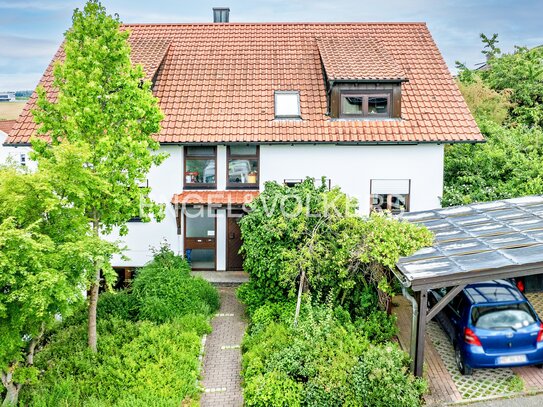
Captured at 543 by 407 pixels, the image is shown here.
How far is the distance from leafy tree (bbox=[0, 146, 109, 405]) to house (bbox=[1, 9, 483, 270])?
22.0 ft

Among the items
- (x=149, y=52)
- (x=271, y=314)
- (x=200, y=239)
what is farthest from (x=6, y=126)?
(x=271, y=314)

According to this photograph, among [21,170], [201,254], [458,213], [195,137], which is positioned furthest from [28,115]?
[458,213]

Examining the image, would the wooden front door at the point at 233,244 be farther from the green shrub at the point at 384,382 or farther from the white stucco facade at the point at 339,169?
the green shrub at the point at 384,382

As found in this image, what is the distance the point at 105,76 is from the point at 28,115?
8.63 m

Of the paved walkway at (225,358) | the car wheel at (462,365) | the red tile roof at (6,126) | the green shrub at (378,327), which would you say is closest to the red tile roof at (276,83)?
the paved walkway at (225,358)

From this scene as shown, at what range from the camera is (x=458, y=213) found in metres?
13.8

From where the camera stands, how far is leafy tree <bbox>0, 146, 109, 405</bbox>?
8.93 meters

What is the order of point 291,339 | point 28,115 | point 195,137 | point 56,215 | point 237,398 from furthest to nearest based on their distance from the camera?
point 28,115 → point 195,137 → point 291,339 → point 237,398 → point 56,215

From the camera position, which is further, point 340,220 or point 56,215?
point 340,220

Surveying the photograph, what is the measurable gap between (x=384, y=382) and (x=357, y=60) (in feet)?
40.3

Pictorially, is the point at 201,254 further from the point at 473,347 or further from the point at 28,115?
the point at 473,347

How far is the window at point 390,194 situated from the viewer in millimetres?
17641

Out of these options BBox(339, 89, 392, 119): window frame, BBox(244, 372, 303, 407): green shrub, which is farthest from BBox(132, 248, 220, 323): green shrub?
BBox(339, 89, 392, 119): window frame

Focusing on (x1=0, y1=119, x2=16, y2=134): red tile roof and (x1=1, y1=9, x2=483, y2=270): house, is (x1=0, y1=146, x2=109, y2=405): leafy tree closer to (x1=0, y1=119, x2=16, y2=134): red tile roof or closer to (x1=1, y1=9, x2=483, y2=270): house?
(x1=1, y1=9, x2=483, y2=270): house
